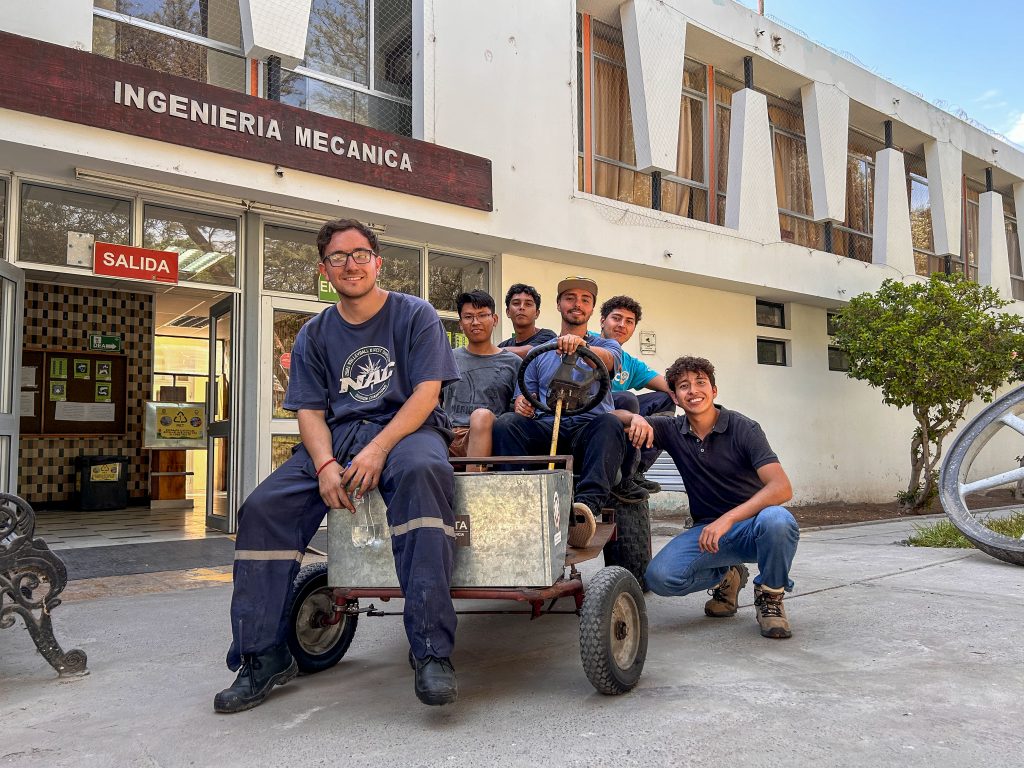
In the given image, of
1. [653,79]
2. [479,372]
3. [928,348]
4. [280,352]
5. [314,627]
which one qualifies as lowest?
[314,627]

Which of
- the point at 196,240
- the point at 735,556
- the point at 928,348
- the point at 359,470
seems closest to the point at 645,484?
the point at 735,556

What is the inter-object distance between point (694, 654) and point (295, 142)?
5896mm

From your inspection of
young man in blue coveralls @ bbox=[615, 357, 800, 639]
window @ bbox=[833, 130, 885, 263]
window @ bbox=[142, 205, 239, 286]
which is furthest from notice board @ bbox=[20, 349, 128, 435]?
window @ bbox=[833, 130, 885, 263]

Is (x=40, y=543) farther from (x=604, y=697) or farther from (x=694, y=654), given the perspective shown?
(x=694, y=654)

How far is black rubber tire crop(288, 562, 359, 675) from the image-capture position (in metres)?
3.17

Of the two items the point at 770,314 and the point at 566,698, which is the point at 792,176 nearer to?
the point at 770,314

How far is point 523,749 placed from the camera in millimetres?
2404

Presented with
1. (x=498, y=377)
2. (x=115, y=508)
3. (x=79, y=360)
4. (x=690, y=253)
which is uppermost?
(x=690, y=253)

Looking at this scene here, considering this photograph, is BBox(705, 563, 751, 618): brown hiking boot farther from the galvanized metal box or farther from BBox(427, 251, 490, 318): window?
BBox(427, 251, 490, 318): window

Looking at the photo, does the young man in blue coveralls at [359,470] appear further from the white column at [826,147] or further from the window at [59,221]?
the white column at [826,147]

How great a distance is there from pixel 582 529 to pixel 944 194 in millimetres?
14572

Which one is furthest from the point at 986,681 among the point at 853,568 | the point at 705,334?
the point at 705,334

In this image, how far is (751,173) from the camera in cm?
1175

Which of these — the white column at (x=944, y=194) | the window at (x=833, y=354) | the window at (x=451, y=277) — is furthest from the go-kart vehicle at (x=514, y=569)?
the white column at (x=944, y=194)
